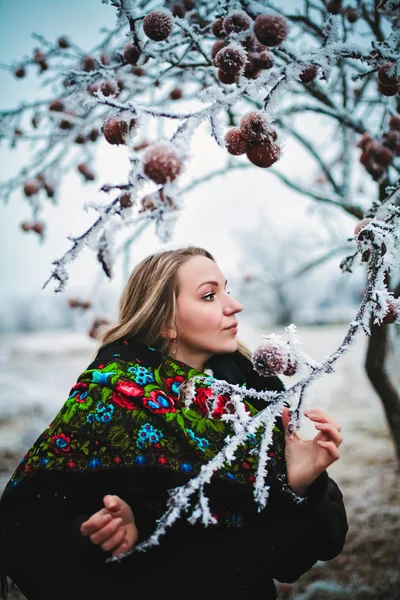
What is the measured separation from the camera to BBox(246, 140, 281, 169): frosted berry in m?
0.83

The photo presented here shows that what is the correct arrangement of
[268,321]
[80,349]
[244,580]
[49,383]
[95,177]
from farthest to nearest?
[268,321]
[80,349]
[49,383]
[95,177]
[244,580]

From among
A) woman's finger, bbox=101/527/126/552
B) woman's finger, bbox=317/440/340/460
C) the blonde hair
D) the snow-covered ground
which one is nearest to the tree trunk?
the snow-covered ground

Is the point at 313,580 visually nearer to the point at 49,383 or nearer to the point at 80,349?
the point at 49,383

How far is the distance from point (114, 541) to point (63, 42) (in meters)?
2.04

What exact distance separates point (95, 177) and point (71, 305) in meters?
0.76

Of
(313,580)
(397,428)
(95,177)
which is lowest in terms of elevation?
(313,580)

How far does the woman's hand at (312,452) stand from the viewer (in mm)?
1069

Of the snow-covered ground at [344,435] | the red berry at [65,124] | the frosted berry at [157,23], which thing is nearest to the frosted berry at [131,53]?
the frosted berry at [157,23]

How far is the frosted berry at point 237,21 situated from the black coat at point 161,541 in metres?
1.15

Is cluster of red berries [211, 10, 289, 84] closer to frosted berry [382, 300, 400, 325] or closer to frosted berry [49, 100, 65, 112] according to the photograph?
frosted berry [382, 300, 400, 325]

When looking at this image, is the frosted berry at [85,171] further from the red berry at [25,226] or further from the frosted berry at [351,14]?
the frosted berry at [351,14]

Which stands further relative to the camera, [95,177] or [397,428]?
[397,428]

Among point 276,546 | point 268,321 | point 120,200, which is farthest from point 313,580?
point 268,321

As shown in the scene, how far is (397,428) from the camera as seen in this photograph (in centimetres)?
240
